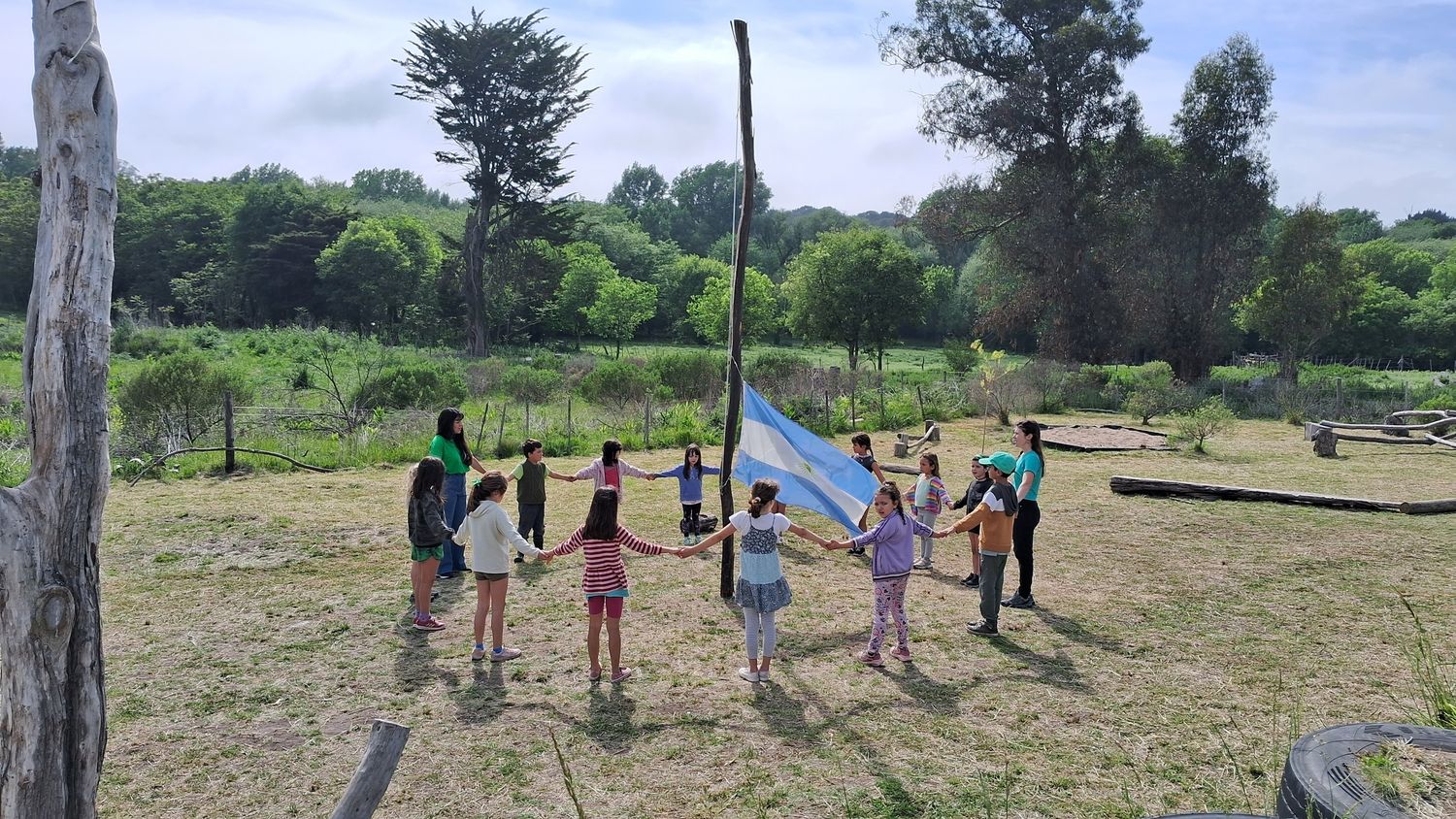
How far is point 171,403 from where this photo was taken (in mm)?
16203

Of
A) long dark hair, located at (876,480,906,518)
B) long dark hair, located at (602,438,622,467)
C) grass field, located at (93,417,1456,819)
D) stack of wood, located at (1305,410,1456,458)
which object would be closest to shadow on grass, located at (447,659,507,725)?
grass field, located at (93,417,1456,819)

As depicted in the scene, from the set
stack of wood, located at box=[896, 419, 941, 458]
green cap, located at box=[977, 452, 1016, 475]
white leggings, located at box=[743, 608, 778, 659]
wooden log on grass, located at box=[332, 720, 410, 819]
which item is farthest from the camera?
stack of wood, located at box=[896, 419, 941, 458]

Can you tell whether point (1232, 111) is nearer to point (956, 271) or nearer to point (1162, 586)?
point (1162, 586)

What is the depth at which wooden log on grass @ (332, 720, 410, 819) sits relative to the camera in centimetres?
327

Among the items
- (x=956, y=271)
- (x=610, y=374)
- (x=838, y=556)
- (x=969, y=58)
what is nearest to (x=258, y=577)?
(x=838, y=556)

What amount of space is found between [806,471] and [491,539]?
272 cm

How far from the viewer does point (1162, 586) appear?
9.14 metres

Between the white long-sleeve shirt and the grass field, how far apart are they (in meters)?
0.79

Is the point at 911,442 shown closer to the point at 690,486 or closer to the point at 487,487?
the point at 690,486

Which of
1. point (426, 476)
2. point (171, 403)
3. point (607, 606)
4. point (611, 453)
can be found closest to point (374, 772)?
point (607, 606)

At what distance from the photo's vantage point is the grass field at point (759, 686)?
4980 mm

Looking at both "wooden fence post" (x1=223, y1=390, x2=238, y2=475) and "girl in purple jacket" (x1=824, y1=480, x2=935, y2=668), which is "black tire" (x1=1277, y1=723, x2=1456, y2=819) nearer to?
"girl in purple jacket" (x1=824, y1=480, x2=935, y2=668)

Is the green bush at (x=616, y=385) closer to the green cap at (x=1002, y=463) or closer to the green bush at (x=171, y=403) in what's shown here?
the green bush at (x=171, y=403)

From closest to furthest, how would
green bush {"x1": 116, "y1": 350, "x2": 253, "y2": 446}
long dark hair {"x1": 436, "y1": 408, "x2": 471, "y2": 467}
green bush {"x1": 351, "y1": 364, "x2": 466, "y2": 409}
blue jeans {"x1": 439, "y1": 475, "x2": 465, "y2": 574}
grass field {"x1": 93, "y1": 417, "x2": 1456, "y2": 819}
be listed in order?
grass field {"x1": 93, "y1": 417, "x2": 1456, "y2": 819}, long dark hair {"x1": 436, "y1": 408, "x2": 471, "y2": 467}, blue jeans {"x1": 439, "y1": 475, "x2": 465, "y2": 574}, green bush {"x1": 116, "y1": 350, "x2": 253, "y2": 446}, green bush {"x1": 351, "y1": 364, "x2": 466, "y2": 409}
